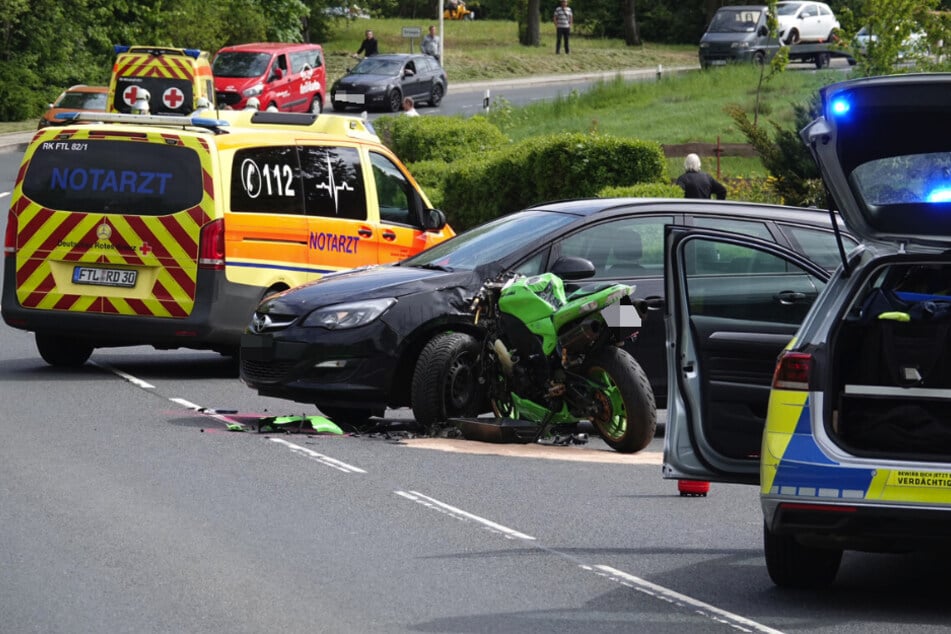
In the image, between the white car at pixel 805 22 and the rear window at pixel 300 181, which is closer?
the rear window at pixel 300 181

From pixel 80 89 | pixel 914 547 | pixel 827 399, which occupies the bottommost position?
pixel 80 89

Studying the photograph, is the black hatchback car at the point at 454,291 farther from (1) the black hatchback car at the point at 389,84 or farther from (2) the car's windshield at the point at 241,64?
(1) the black hatchback car at the point at 389,84

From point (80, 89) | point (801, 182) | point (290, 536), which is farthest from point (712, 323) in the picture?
point (80, 89)

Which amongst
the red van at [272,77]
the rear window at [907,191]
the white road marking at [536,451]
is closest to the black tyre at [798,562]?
the rear window at [907,191]

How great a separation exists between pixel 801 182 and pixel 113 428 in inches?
526

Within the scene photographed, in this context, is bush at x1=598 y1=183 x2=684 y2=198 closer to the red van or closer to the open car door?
the open car door

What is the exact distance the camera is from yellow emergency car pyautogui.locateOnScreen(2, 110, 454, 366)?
14.2 meters

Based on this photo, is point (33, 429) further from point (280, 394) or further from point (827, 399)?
point (827, 399)

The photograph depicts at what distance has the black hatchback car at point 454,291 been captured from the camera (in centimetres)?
1166

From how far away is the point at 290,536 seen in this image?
841cm

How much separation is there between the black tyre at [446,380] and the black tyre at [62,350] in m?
4.44

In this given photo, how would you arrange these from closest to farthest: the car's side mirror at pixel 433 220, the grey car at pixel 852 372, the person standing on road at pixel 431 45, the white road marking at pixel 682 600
A: the grey car at pixel 852 372, the white road marking at pixel 682 600, the car's side mirror at pixel 433 220, the person standing on road at pixel 431 45

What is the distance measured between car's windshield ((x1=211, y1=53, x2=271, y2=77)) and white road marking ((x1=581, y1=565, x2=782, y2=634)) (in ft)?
132

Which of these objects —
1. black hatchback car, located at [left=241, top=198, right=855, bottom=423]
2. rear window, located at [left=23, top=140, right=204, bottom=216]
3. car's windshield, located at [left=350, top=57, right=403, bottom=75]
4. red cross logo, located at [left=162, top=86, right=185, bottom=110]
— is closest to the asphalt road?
black hatchback car, located at [left=241, top=198, right=855, bottom=423]
